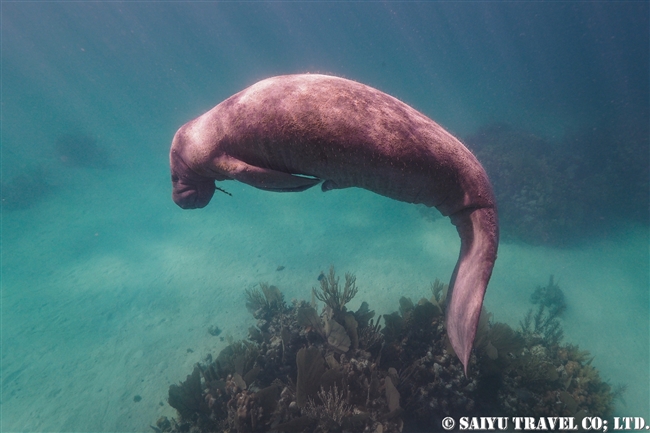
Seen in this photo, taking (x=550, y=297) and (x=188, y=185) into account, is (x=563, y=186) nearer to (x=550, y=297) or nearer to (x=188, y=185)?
(x=550, y=297)

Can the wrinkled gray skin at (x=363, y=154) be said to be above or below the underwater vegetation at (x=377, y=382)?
above

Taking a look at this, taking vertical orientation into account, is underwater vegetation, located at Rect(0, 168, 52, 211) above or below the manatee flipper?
above

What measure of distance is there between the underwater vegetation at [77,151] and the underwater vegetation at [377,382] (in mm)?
35495

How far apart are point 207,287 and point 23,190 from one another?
26.0 metres

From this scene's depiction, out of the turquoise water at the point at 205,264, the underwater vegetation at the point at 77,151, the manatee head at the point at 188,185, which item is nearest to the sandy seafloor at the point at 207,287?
the turquoise water at the point at 205,264

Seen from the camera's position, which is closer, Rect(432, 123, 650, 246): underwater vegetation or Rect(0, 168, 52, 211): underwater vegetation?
Rect(432, 123, 650, 246): underwater vegetation

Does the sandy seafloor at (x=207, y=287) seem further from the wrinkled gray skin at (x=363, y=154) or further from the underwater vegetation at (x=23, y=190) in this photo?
the wrinkled gray skin at (x=363, y=154)

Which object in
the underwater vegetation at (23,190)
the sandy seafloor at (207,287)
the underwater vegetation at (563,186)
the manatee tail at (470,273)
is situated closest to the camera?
the manatee tail at (470,273)

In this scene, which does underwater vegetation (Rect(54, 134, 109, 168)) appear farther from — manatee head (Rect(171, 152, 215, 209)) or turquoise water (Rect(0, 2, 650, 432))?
manatee head (Rect(171, 152, 215, 209))

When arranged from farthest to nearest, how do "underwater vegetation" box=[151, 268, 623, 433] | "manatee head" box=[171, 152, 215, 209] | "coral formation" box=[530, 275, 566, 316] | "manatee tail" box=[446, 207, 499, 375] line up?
"coral formation" box=[530, 275, 566, 316], "underwater vegetation" box=[151, 268, 623, 433], "manatee head" box=[171, 152, 215, 209], "manatee tail" box=[446, 207, 499, 375]

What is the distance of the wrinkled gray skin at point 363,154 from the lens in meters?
1.83

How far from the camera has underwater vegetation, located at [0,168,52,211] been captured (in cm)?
2495

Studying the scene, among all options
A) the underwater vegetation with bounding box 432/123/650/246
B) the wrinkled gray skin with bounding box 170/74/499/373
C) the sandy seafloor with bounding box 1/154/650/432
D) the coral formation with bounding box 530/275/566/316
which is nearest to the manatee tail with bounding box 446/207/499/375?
the wrinkled gray skin with bounding box 170/74/499/373

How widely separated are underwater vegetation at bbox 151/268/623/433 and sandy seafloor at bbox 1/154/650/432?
257cm
